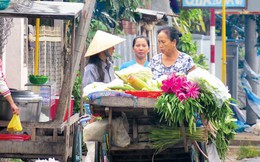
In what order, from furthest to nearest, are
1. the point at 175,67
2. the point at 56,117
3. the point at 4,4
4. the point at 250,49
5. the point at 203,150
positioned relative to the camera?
the point at 250,49 < the point at 56,117 < the point at 175,67 < the point at 4,4 < the point at 203,150

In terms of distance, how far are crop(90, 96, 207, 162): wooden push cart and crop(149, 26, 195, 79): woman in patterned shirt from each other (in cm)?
104

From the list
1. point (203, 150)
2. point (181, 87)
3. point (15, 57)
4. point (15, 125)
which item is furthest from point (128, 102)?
point (15, 57)

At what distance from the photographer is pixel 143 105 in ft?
22.2

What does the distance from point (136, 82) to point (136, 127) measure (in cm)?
44

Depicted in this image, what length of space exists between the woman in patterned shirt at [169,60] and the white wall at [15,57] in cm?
454

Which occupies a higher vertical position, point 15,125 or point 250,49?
point 250,49

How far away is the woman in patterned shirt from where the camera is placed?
8062 millimetres

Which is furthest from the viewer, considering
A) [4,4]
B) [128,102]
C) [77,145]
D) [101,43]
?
[77,145]

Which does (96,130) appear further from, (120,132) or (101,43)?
(101,43)

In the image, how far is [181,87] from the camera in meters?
6.73

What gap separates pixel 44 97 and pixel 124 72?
2182 millimetres

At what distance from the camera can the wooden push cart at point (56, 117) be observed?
812 cm

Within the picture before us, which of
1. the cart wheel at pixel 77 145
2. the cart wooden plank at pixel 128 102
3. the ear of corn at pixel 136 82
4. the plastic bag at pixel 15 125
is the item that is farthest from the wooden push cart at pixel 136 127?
the cart wheel at pixel 77 145

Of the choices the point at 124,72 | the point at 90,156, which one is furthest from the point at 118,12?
the point at 124,72
